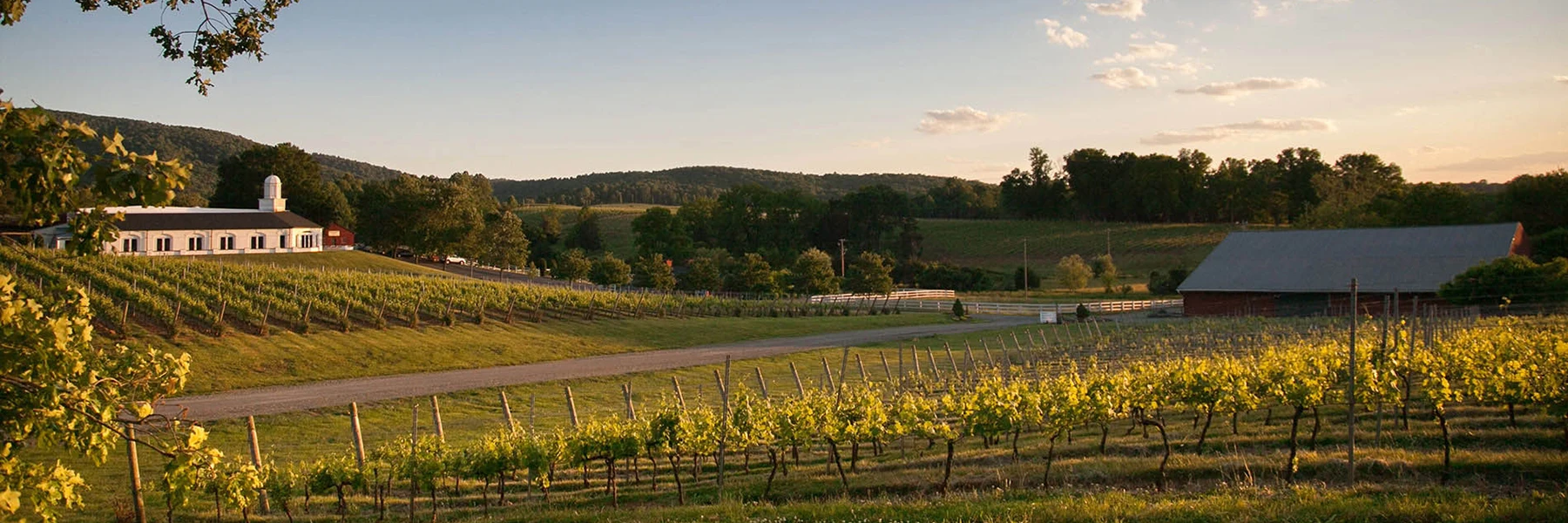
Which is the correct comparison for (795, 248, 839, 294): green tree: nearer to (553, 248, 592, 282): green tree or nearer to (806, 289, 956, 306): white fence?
(806, 289, 956, 306): white fence

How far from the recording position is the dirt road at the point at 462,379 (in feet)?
73.3

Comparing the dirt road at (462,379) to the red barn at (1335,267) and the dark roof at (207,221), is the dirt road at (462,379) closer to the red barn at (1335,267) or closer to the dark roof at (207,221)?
the red barn at (1335,267)

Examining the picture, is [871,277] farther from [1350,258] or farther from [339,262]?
[339,262]

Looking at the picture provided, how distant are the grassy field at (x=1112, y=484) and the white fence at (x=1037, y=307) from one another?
38.5 meters

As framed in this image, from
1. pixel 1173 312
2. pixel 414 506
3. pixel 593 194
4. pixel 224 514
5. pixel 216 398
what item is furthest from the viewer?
pixel 593 194

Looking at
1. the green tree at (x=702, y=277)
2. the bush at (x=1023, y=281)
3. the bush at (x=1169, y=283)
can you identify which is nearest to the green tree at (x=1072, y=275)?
the bush at (x=1023, y=281)

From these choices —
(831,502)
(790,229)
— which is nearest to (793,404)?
(831,502)

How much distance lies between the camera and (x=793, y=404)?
13562 mm

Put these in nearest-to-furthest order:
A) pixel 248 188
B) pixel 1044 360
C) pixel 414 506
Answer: pixel 414 506
pixel 1044 360
pixel 248 188

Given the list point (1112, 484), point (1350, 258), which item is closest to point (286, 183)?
point (1350, 258)

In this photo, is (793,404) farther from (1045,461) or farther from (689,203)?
(689,203)

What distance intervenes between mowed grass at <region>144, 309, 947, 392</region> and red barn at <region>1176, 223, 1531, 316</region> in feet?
70.5

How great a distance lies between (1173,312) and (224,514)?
51.1 metres

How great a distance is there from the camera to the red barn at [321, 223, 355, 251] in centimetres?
7325
